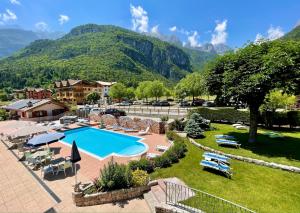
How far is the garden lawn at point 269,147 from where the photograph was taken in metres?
12.5

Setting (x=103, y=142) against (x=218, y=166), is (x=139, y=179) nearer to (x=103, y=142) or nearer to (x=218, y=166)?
(x=218, y=166)

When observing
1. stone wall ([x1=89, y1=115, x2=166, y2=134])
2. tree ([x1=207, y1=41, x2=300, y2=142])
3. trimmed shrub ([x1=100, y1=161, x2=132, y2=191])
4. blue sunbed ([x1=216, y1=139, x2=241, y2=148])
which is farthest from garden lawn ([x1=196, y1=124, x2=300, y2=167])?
trimmed shrub ([x1=100, y1=161, x2=132, y2=191])

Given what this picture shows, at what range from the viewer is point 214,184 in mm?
9594

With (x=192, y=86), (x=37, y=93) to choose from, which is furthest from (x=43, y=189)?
(x=37, y=93)

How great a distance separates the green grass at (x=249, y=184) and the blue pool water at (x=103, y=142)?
20.6ft

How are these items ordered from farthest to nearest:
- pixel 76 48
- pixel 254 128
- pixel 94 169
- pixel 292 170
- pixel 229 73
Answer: pixel 76 48 < pixel 254 128 < pixel 229 73 < pixel 94 169 < pixel 292 170

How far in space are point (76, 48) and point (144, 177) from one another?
605 ft

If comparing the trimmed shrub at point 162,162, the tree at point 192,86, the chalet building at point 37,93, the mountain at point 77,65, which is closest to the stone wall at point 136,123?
the trimmed shrub at point 162,162

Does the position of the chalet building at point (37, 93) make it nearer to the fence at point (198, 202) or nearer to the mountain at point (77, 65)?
the mountain at point (77, 65)

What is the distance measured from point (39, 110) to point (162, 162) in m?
31.6

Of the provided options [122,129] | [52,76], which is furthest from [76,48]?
[122,129]

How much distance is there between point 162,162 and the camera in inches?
476

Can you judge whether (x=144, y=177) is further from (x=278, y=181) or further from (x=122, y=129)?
(x=122, y=129)

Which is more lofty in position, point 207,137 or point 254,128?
point 254,128
